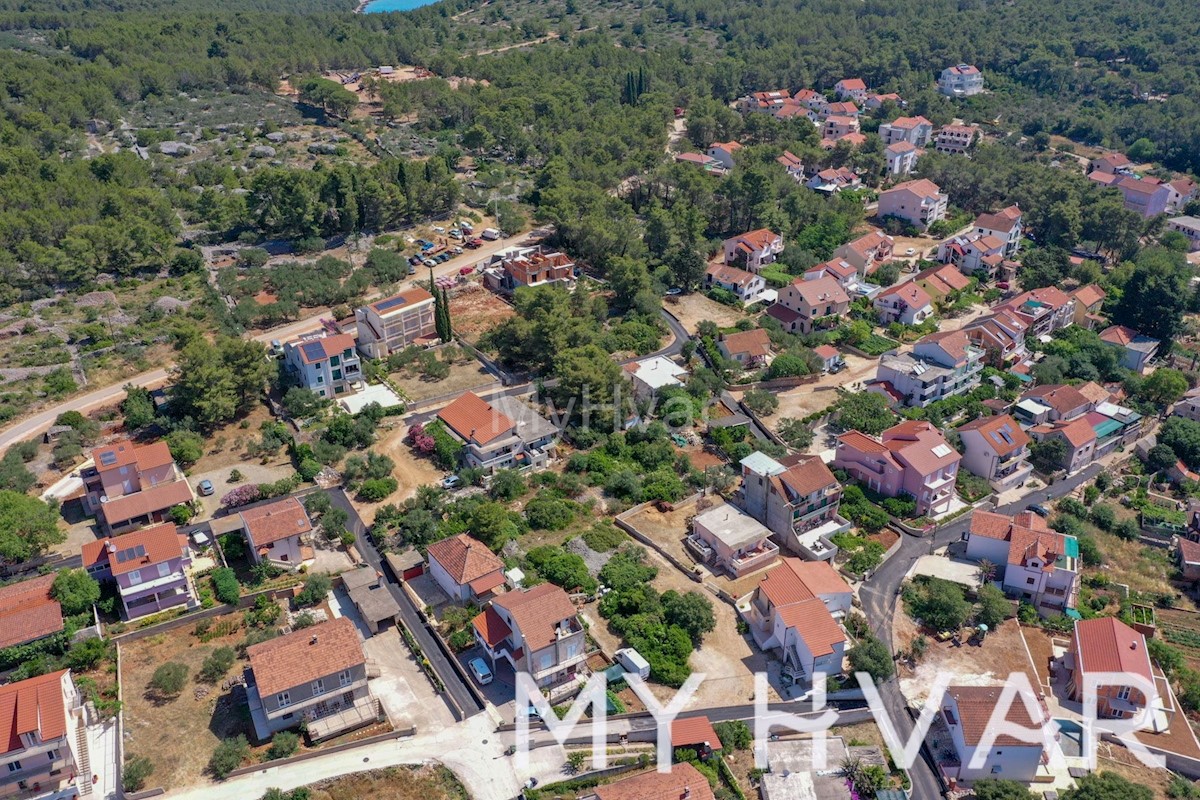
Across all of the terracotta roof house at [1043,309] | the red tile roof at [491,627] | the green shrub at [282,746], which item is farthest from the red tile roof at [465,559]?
the terracotta roof house at [1043,309]

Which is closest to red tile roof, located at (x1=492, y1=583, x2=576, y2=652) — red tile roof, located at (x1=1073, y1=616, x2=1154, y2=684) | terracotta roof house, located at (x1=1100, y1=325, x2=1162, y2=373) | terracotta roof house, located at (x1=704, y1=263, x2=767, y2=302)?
red tile roof, located at (x1=1073, y1=616, x2=1154, y2=684)

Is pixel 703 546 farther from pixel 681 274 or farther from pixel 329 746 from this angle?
pixel 681 274

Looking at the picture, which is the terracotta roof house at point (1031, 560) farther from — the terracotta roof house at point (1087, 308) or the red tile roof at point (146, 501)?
the red tile roof at point (146, 501)

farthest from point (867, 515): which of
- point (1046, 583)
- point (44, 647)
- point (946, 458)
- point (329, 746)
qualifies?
point (44, 647)

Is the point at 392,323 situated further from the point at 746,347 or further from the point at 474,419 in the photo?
the point at 746,347

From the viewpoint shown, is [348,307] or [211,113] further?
[211,113]

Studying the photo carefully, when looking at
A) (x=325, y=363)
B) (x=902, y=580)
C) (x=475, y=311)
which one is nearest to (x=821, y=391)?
(x=902, y=580)
